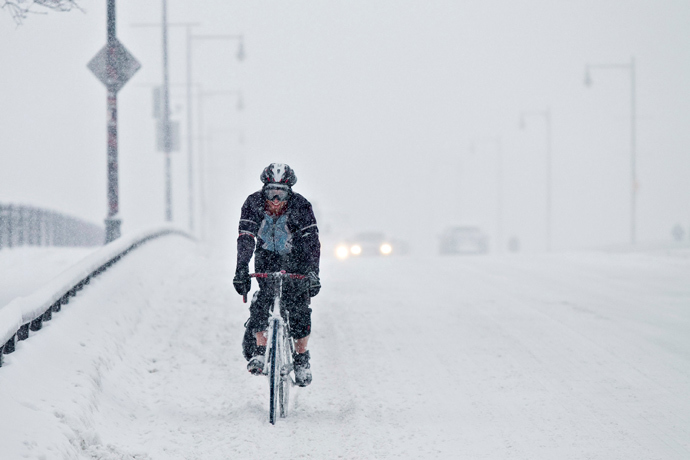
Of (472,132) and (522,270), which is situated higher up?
(472,132)

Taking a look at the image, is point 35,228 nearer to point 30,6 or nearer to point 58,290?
point 30,6

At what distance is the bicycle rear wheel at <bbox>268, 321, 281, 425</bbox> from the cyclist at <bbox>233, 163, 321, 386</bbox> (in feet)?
1.00

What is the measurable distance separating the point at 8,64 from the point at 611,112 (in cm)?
13134

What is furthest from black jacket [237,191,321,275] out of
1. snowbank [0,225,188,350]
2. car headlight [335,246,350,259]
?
car headlight [335,246,350,259]

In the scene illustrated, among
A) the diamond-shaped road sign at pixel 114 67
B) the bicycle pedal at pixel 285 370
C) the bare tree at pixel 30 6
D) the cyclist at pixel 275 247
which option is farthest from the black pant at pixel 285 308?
the diamond-shaped road sign at pixel 114 67

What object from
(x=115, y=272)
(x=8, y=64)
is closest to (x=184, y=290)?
(x=115, y=272)

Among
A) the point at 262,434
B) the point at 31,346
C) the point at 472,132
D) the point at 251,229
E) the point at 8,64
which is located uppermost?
the point at 8,64

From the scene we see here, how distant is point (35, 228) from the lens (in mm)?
27359

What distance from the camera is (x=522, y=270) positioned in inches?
704

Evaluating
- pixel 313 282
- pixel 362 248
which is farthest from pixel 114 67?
pixel 362 248

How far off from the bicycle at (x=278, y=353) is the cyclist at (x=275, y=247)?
0.09 metres

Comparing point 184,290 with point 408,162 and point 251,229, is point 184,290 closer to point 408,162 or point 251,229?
point 251,229

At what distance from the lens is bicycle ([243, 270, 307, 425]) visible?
675cm

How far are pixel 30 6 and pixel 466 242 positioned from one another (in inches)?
1114
